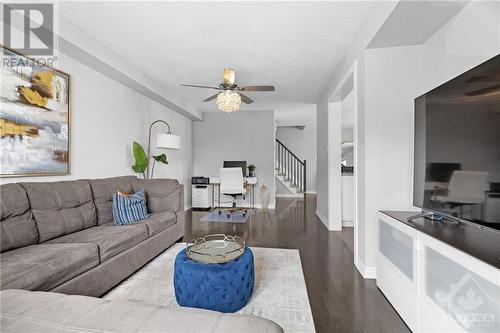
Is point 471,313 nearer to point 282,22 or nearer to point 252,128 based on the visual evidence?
point 282,22

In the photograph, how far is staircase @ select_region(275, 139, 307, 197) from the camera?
8586 mm

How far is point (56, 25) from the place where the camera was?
2303mm

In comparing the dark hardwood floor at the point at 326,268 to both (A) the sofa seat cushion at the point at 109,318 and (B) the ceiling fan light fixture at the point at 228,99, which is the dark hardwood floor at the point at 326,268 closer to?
(A) the sofa seat cushion at the point at 109,318

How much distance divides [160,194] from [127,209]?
0.62m

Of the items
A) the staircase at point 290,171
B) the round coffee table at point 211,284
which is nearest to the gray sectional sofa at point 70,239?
the round coffee table at point 211,284

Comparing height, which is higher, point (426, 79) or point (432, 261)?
point (426, 79)

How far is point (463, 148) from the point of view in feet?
4.61

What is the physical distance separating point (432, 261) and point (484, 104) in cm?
92

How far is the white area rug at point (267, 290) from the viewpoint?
176cm

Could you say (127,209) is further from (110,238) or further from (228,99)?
(228,99)

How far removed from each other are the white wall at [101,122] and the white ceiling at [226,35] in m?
0.49

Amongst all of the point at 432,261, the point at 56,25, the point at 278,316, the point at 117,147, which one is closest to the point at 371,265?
the point at 432,261

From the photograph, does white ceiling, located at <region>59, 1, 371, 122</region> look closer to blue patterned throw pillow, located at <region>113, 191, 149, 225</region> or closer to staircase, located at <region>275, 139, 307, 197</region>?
blue patterned throw pillow, located at <region>113, 191, 149, 225</region>

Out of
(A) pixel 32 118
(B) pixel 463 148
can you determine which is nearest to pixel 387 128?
(B) pixel 463 148
